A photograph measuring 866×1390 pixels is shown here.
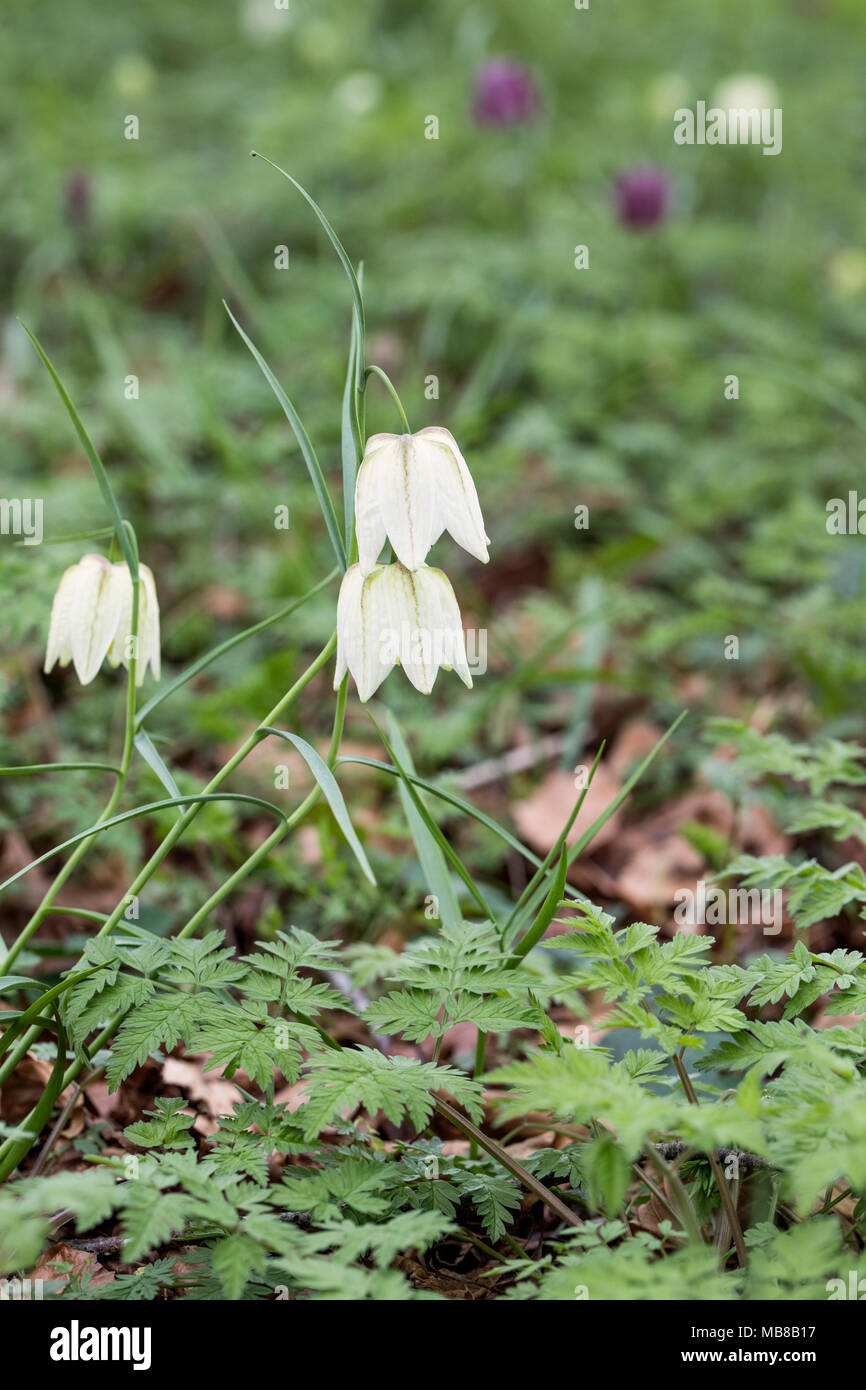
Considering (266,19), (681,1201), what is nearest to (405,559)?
(681,1201)

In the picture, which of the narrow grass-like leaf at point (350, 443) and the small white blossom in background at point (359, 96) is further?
the small white blossom in background at point (359, 96)

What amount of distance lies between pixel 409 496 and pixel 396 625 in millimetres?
114

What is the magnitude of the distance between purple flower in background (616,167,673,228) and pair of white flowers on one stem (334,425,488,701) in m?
2.36

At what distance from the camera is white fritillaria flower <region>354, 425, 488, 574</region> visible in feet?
3.34

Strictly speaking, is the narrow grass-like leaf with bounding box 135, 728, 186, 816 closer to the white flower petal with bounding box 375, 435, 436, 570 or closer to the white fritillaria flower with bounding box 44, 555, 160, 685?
the white fritillaria flower with bounding box 44, 555, 160, 685

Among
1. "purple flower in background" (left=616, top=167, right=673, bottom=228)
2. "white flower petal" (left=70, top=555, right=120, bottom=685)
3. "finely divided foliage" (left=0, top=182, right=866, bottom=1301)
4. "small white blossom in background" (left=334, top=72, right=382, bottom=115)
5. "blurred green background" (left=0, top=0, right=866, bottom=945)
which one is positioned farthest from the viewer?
"small white blossom in background" (left=334, top=72, right=382, bottom=115)

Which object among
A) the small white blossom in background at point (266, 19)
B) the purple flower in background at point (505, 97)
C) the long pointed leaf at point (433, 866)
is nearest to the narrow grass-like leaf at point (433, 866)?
the long pointed leaf at point (433, 866)

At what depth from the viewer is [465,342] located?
3275 millimetres

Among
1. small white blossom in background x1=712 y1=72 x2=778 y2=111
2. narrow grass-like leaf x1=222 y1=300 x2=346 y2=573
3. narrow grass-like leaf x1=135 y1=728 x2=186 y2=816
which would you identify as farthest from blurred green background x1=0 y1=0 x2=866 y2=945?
narrow grass-like leaf x1=222 y1=300 x2=346 y2=573

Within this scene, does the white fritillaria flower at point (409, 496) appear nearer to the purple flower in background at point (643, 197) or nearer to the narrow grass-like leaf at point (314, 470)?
the narrow grass-like leaf at point (314, 470)

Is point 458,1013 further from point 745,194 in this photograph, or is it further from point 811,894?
point 745,194

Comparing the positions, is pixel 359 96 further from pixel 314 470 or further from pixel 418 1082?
pixel 418 1082

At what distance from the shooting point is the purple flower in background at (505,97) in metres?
3.38
